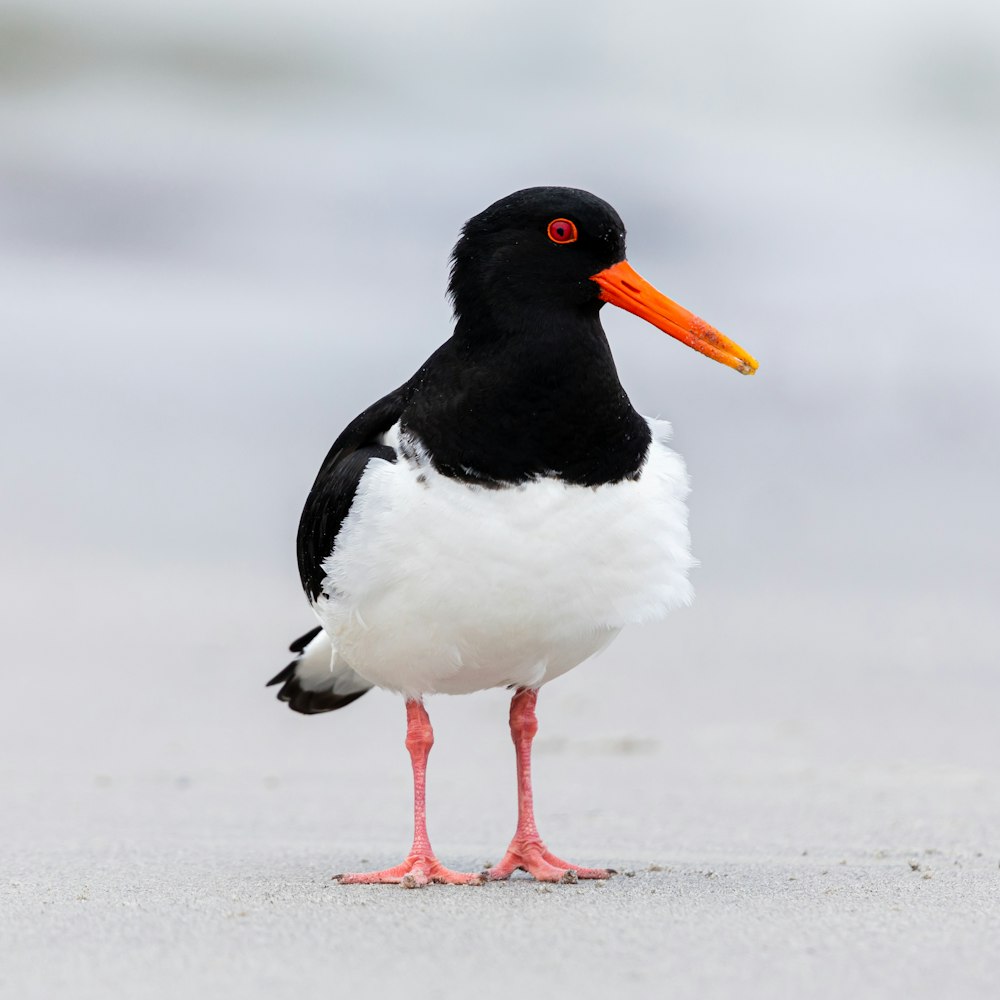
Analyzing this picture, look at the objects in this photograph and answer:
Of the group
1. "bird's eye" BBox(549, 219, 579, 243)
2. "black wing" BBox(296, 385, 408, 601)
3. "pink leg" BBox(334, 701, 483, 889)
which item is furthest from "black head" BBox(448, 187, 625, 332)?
"pink leg" BBox(334, 701, 483, 889)

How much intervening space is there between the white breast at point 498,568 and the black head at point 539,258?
1.40 feet

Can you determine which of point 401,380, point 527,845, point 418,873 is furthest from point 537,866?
point 401,380

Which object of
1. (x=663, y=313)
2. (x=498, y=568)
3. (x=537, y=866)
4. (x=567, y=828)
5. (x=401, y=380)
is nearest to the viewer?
(x=498, y=568)

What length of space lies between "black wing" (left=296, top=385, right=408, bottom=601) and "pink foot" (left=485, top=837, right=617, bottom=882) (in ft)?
2.89

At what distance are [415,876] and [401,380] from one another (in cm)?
722

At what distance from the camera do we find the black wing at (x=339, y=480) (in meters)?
4.14

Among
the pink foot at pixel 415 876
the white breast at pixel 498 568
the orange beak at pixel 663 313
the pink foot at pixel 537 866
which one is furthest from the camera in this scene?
the orange beak at pixel 663 313

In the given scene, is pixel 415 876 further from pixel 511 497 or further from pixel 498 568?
pixel 511 497

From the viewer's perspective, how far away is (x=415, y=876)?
396cm

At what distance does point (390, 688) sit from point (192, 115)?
1182cm

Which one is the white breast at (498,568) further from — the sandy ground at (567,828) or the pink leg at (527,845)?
the sandy ground at (567,828)

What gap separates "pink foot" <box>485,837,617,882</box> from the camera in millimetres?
4109

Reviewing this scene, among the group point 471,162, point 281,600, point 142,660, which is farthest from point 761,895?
point 471,162

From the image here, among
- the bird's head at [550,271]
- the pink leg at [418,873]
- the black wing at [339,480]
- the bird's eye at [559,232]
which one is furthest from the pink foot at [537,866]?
the bird's eye at [559,232]
